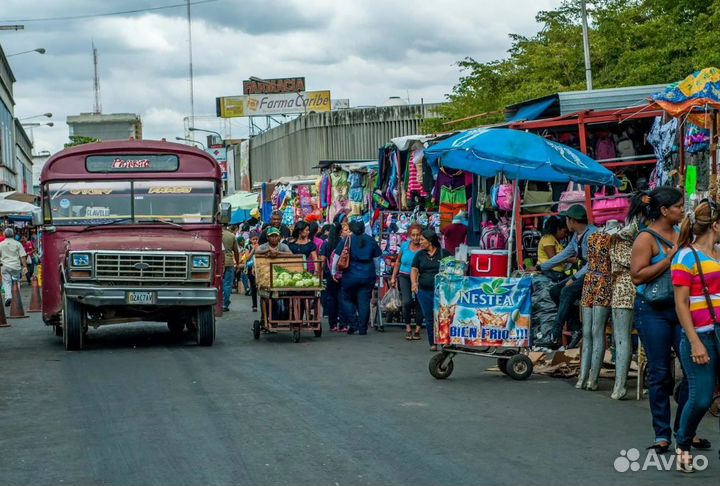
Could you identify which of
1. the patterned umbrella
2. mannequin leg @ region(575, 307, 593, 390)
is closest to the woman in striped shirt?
mannequin leg @ region(575, 307, 593, 390)

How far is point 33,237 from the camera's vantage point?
5891cm

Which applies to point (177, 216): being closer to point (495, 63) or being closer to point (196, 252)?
point (196, 252)

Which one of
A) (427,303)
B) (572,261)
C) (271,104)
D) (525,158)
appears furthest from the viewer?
(271,104)

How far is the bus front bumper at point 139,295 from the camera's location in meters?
16.0

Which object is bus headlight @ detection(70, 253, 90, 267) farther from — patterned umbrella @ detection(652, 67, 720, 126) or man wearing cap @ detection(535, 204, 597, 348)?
patterned umbrella @ detection(652, 67, 720, 126)

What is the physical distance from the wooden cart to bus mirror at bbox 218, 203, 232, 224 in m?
0.79

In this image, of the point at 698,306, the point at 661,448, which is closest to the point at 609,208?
the point at 661,448

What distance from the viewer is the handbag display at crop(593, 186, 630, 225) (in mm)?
16062

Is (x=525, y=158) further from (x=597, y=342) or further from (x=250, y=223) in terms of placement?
(x=250, y=223)

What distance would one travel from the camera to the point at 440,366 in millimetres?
12875

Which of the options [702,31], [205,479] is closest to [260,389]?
[205,479]

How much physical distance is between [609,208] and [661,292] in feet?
26.5

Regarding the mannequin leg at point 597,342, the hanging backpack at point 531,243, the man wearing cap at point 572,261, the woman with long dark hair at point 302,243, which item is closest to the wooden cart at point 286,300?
the woman with long dark hair at point 302,243

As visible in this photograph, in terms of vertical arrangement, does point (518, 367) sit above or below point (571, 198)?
below
